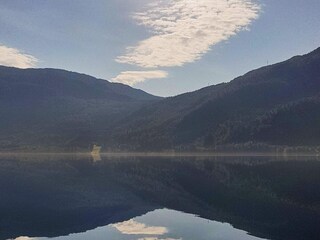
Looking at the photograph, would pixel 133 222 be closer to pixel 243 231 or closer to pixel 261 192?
pixel 243 231

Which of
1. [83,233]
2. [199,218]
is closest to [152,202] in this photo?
[199,218]

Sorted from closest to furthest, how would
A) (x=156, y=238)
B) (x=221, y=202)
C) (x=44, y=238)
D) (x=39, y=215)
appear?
(x=156, y=238)
(x=44, y=238)
(x=39, y=215)
(x=221, y=202)

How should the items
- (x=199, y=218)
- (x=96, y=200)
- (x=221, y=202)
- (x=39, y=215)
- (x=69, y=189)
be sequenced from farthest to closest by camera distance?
1. (x=69, y=189)
2. (x=96, y=200)
3. (x=221, y=202)
4. (x=39, y=215)
5. (x=199, y=218)

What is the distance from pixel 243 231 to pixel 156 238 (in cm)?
983

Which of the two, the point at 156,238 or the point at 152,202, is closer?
the point at 156,238

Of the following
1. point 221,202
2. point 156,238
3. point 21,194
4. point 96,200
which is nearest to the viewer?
point 156,238

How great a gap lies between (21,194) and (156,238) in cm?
4709

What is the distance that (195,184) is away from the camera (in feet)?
311

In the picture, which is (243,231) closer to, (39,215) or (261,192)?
(39,215)

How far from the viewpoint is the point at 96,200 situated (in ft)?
247

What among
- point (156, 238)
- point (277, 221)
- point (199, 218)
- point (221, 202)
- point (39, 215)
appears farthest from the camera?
point (221, 202)

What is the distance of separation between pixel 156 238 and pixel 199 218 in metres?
13.1

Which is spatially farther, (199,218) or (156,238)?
(199,218)

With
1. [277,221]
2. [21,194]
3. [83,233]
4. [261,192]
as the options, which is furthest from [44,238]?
[261,192]
